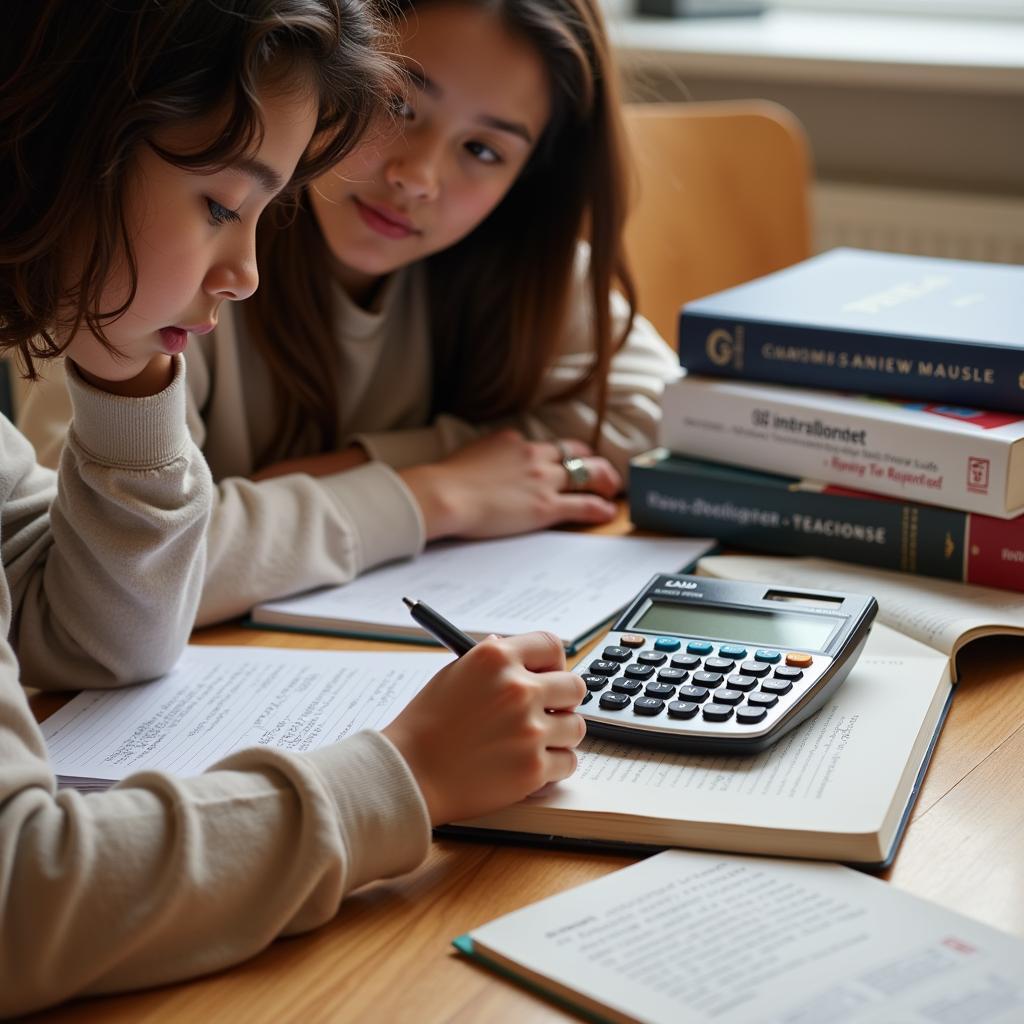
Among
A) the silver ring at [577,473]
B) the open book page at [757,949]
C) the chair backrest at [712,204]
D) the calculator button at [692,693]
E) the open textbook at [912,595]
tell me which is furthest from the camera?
the chair backrest at [712,204]

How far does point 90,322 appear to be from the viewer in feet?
2.33

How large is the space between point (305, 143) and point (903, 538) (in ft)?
1.66

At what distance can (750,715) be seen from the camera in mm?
715

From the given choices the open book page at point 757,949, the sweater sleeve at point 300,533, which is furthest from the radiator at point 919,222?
the open book page at point 757,949

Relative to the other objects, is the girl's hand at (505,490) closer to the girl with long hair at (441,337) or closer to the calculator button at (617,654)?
the girl with long hair at (441,337)

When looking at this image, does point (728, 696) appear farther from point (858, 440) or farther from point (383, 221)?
point (383, 221)

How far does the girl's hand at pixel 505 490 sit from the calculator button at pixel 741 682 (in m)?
0.38

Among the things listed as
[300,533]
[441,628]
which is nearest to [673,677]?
[441,628]

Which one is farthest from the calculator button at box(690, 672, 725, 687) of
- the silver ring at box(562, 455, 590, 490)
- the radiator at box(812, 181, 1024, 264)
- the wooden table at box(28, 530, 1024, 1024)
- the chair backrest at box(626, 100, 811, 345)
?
the radiator at box(812, 181, 1024, 264)

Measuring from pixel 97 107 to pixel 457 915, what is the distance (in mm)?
398

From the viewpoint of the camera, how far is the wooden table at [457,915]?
551 millimetres

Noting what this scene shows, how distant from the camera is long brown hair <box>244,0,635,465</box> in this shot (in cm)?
119

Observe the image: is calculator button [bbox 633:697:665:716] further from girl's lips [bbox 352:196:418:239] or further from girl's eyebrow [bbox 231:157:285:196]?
girl's lips [bbox 352:196:418:239]

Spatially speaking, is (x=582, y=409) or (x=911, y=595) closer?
(x=911, y=595)
